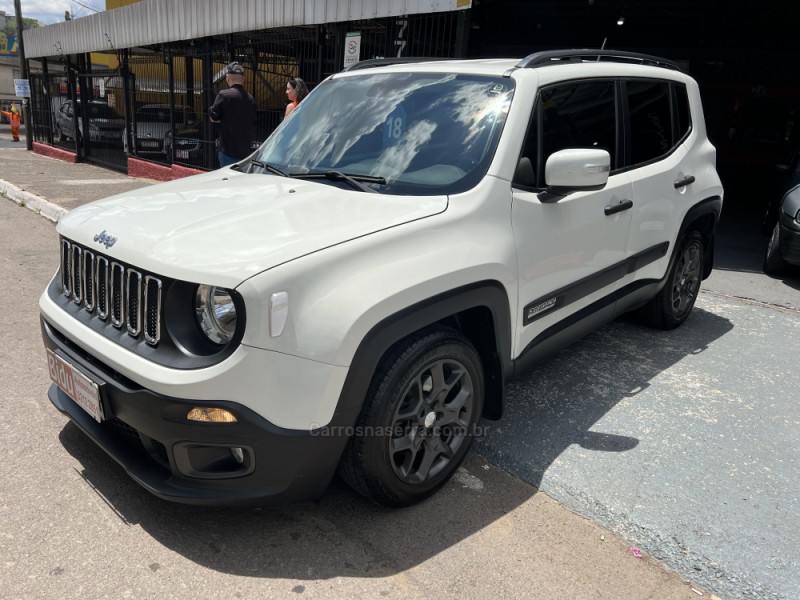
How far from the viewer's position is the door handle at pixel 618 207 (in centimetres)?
355

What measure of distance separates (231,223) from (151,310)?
455 mm

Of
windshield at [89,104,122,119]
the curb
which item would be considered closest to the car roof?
the curb

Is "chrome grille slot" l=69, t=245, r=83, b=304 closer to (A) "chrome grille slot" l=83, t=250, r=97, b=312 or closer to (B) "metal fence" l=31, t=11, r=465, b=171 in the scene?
(A) "chrome grille slot" l=83, t=250, r=97, b=312

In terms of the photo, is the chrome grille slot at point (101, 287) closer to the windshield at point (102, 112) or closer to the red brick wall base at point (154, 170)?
the red brick wall base at point (154, 170)

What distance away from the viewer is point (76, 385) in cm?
259

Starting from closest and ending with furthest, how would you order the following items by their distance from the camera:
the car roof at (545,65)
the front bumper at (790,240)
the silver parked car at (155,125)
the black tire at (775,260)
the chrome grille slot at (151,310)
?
the chrome grille slot at (151,310) → the car roof at (545,65) → the front bumper at (790,240) → the black tire at (775,260) → the silver parked car at (155,125)

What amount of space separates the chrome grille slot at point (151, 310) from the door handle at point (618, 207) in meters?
2.39

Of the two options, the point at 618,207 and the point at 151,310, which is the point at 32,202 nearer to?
the point at 151,310

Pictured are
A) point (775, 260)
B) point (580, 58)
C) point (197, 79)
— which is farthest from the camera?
point (197, 79)

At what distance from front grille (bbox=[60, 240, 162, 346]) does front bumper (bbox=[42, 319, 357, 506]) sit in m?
0.22

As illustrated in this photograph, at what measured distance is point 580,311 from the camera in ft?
11.8

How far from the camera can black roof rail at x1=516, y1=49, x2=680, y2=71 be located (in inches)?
128

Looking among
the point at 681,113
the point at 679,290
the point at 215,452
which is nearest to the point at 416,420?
the point at 215,452

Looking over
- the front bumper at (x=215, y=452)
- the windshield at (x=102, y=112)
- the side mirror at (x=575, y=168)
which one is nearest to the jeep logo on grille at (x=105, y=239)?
the front bumper at (x=215, y=452)
